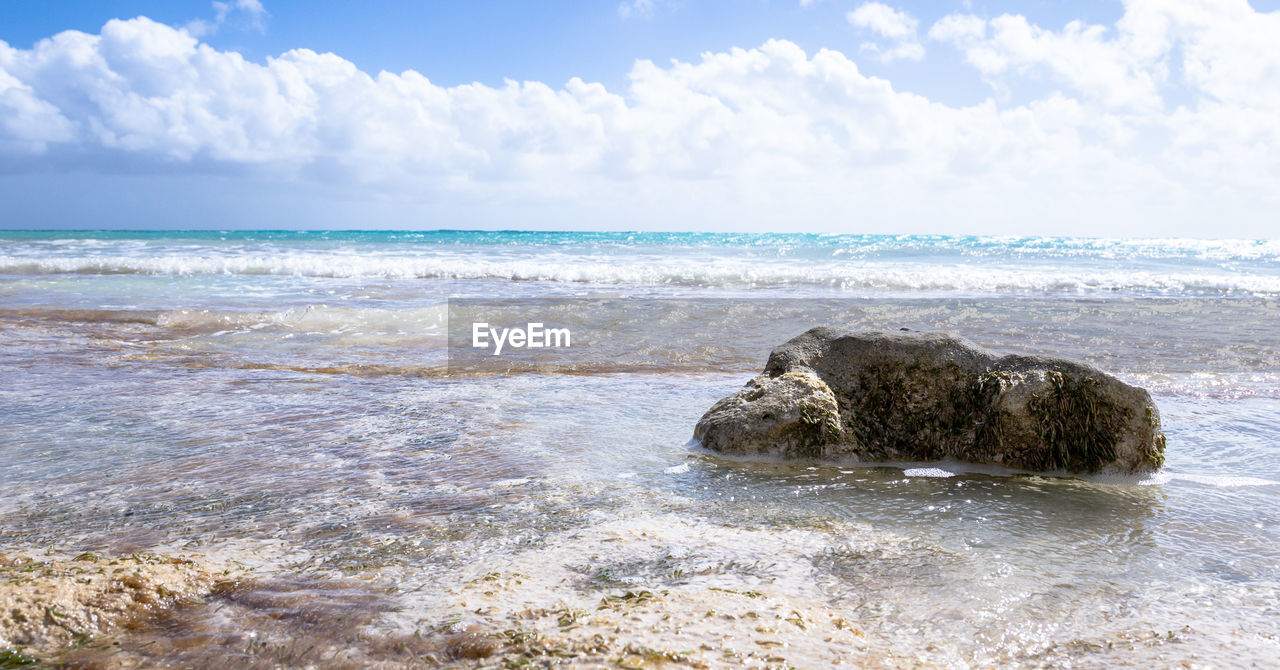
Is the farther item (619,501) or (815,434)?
(815,434)

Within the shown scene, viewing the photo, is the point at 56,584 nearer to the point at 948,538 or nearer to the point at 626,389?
the point at 948,538

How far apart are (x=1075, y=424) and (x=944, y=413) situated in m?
0.68

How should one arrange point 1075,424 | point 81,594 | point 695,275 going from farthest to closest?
point 695,275, point 1075,424, point 81,594

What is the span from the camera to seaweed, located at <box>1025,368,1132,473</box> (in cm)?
412

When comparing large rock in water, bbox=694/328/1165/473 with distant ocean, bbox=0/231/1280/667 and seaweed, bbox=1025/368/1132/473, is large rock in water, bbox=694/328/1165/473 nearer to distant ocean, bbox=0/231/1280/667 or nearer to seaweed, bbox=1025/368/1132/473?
seaweed, bbox=1025/368/1132/473

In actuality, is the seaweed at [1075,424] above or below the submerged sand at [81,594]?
above

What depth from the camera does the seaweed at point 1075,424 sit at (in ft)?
13.5

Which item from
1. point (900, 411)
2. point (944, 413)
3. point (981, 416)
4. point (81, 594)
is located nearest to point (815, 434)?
point (900, 411)

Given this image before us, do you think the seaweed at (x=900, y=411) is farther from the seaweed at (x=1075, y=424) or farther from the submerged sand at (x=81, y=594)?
the submerged sand at (x=81, y=594)

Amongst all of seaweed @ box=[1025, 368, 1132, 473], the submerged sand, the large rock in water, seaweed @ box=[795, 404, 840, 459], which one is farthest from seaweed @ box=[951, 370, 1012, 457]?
the submerged sand

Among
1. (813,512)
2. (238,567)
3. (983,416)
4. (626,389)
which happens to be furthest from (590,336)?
(238,567)

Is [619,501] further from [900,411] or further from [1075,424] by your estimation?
[1075,424]

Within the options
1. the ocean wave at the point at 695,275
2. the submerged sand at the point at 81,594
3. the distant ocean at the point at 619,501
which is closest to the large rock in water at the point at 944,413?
the distant ocean at the point at 619,501

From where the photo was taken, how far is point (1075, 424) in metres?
4.20
